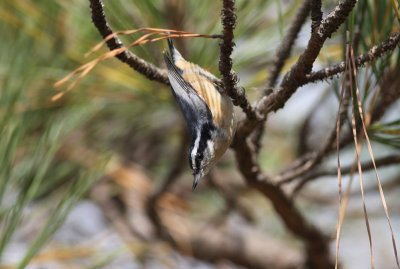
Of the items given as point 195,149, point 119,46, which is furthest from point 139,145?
point 119,46

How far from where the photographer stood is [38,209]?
3.05 ft

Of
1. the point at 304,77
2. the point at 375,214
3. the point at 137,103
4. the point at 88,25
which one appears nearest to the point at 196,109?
the point at 304,77

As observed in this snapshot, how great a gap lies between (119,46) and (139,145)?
88 centimetres

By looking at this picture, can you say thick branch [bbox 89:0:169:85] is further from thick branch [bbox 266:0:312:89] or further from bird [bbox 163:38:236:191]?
thick branch [bbox 266:0:312:89]

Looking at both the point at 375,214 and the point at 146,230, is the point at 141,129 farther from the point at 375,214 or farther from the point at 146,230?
the point at 375,214

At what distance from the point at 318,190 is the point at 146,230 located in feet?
1.83

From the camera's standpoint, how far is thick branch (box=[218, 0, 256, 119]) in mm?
390

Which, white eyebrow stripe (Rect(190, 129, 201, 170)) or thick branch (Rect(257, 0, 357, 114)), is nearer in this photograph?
thick branch (Rect(257, 0, 357, 114))

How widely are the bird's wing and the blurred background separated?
11 cm

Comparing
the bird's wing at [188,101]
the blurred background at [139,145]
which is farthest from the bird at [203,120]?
the blurred background at [139,145]

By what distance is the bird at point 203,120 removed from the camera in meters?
0.58

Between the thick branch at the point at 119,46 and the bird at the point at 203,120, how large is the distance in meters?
0.02

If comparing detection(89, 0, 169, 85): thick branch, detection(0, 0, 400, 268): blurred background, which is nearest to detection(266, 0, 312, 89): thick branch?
detection(0, 0, 400, 268): blurred background

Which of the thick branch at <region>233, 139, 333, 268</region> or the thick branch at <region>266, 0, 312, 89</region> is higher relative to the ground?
the thick branch at <region>266, 0, 312, 89</region>
